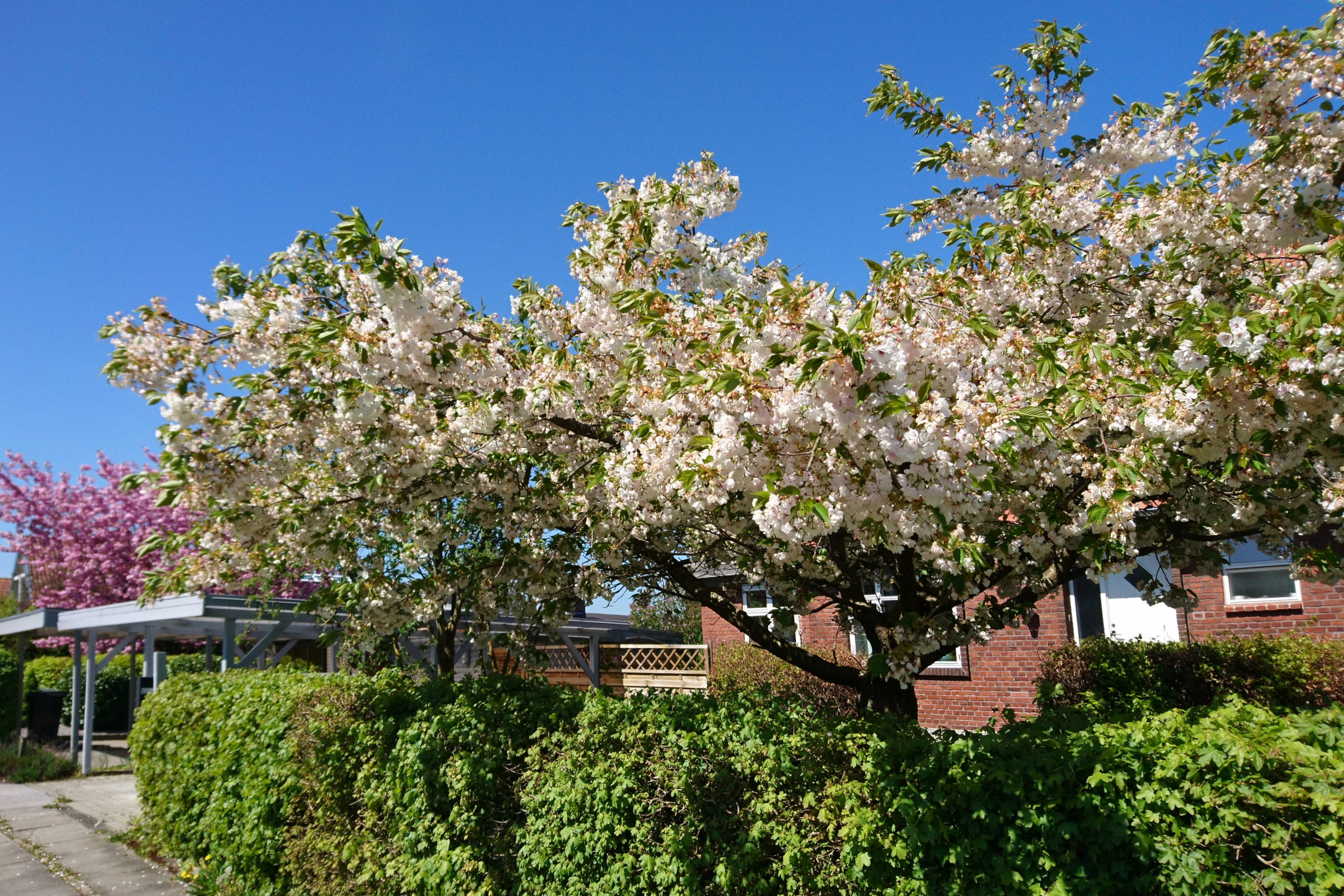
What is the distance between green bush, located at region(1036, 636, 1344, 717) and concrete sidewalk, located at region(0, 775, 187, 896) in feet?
30.6

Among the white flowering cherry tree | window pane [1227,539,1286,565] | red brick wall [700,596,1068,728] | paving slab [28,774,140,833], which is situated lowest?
paving slab [28,774,140,833]

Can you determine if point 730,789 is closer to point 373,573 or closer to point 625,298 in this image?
point 625,298

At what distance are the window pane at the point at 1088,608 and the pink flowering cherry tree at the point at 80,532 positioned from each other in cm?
2090

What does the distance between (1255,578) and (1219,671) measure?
3.15 m

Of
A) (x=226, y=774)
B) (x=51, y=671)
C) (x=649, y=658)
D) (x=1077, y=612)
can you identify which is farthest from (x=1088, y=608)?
(x=51, y=671)

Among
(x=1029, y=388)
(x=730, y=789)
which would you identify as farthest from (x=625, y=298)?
(x=730, y=789)

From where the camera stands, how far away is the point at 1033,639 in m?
12.6

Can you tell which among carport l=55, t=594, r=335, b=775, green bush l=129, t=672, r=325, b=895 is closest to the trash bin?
carport l=55, t=594, r=335, b=775

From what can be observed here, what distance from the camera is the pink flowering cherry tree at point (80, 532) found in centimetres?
2166

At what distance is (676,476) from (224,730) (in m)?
5.76

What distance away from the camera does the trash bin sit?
17281 mm

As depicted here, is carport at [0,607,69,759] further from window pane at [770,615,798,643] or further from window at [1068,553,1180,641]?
window at [1068,553,1180,641]

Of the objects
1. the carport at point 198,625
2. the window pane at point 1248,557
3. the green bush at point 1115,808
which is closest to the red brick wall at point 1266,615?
the window pane at point 1248,557

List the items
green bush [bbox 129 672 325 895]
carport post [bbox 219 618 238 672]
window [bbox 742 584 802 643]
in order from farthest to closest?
carport post [bbox 219 618 238 672], window [bbox 742 584 802 643], green bush [bbox 129 672 325 895]
